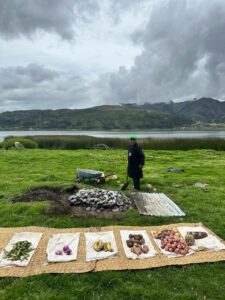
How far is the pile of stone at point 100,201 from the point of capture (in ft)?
37.1

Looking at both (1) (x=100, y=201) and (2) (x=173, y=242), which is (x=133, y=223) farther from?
(2) (x=173, y=242)

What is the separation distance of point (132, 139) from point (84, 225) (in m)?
5.67

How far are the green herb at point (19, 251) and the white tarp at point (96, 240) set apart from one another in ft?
5.10

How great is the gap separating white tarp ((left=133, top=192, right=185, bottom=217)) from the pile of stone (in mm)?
626

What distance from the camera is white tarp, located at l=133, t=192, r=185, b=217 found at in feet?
36.3

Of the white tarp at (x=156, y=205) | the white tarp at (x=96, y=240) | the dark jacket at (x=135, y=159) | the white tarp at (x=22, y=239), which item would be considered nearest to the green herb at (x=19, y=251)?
the white tarp at (x=22, y=239)

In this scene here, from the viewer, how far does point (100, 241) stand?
8211 millimetres

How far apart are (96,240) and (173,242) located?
84.9 inches

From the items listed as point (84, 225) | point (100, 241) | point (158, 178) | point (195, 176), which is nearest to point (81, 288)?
point (100, 241)

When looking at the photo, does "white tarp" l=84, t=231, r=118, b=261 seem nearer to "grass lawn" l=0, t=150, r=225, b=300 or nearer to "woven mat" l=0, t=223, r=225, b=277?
"woven mat" l=0, t=223, r=225, b=277

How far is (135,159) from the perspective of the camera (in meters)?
14.6

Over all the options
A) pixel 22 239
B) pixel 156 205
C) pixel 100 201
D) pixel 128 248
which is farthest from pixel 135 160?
pixel 22 239

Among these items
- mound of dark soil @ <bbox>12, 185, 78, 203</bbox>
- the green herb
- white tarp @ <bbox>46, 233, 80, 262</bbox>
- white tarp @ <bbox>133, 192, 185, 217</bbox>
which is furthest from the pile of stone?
the green herb

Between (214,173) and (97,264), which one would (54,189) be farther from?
(214,173)
